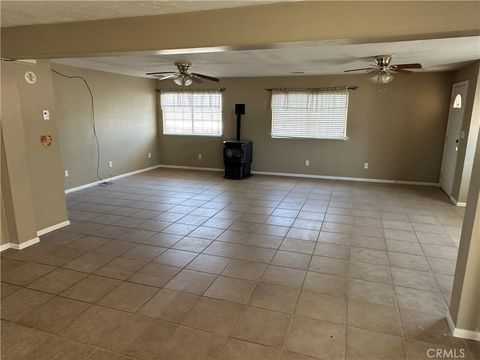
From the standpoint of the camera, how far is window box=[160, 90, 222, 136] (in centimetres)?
759

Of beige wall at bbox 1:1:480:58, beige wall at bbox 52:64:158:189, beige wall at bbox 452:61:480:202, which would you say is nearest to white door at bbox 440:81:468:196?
beige wall at bbox 452:61:480:202

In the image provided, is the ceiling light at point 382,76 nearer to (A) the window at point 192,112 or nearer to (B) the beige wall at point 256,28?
(B) the beige wall at point 256,28

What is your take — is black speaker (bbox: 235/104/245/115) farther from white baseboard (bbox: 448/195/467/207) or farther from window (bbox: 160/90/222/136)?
white baseboard (bbox: 448/195/467/207)

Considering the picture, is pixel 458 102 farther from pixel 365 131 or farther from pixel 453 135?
pixel 365 131

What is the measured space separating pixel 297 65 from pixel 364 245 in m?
3.21

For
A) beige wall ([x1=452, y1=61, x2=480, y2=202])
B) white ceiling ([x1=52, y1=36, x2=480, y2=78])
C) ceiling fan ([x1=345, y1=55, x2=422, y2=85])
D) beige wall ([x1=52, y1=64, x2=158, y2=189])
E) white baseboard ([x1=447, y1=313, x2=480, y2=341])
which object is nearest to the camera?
white baseboard ([x1=447, y1=313, x2=480, y2=341])

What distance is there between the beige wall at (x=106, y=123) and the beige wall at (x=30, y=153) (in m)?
1.88

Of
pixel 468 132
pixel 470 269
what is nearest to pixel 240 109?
pixel 468 132

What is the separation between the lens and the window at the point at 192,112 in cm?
759

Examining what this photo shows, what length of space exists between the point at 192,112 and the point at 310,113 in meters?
2.93

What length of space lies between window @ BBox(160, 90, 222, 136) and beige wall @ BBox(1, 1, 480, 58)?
4.93 m

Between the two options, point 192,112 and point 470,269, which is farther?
point 192,112

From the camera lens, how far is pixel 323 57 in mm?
4348

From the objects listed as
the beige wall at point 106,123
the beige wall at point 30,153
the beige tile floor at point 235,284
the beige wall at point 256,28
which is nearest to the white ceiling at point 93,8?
the beige wall at point 256,28
